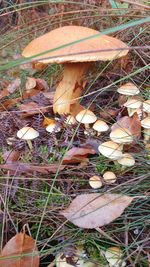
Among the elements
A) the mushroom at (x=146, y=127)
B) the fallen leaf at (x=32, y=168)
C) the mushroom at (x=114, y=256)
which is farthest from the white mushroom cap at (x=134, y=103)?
the mushroom at (x=114, y=256)

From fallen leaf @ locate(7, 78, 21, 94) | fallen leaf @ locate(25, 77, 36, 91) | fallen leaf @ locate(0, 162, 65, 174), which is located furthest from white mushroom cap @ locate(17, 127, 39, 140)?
fallen leaf @ locate(7, 78, 21, 94)

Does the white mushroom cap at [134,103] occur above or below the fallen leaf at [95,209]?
above

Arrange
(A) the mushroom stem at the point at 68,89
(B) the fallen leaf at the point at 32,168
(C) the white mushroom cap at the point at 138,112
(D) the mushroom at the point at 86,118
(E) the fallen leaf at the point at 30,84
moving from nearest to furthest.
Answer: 1. (B) the fallen leaf at the point at 32,168
2. (D) the mushroom at the point at 86,118
3. (C) the white mushroom cap at the point at 138,112
4. (A) the mushroom stem at the point at 68,89
5. (E) the fallen leaf at the point at 30,84

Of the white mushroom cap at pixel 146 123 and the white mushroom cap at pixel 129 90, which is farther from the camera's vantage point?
the white mushroom cap at pixel 129 90

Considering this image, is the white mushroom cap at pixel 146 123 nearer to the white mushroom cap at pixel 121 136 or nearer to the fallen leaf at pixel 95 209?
the white mushroom cap at pixel 121 136

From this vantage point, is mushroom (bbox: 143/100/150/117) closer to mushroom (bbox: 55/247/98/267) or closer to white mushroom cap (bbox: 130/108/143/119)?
white mushroom cap (bbox: 130/108/143/119)

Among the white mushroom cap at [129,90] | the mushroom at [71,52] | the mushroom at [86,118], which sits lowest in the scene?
the mushroom at [86,118]
